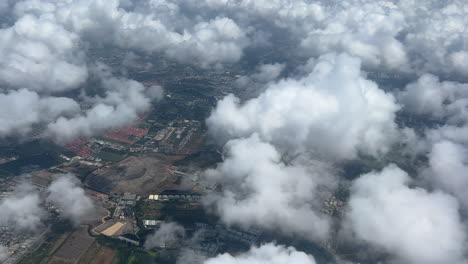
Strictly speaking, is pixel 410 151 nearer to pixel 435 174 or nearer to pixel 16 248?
pixel 435 174

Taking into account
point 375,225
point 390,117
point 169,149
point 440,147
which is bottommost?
point 375,225

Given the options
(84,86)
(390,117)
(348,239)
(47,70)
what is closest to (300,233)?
(348,239)

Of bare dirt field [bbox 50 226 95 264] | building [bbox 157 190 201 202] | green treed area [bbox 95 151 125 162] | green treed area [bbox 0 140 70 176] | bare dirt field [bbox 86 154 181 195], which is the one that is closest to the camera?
bare dirt field [bbox 50 226 95 264]

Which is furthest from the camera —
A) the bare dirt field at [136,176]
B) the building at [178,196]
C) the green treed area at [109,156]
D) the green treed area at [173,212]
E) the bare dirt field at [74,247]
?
the green treed area at [109,156]

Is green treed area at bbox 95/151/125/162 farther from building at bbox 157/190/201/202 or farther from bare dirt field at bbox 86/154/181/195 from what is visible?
building at bbox 157/190/201/202

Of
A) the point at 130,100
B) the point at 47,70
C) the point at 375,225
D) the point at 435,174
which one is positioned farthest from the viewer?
the point at 47,70

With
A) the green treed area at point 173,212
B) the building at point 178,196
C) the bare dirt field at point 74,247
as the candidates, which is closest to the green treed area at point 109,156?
the building at point 178,196

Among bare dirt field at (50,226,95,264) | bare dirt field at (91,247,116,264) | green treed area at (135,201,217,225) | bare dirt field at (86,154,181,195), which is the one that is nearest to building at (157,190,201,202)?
green treed area at (135,201,217,225)

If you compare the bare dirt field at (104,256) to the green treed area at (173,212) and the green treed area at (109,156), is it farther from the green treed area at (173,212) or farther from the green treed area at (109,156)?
the green treed area at (109,156)

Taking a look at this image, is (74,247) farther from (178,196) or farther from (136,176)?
(136,176)
